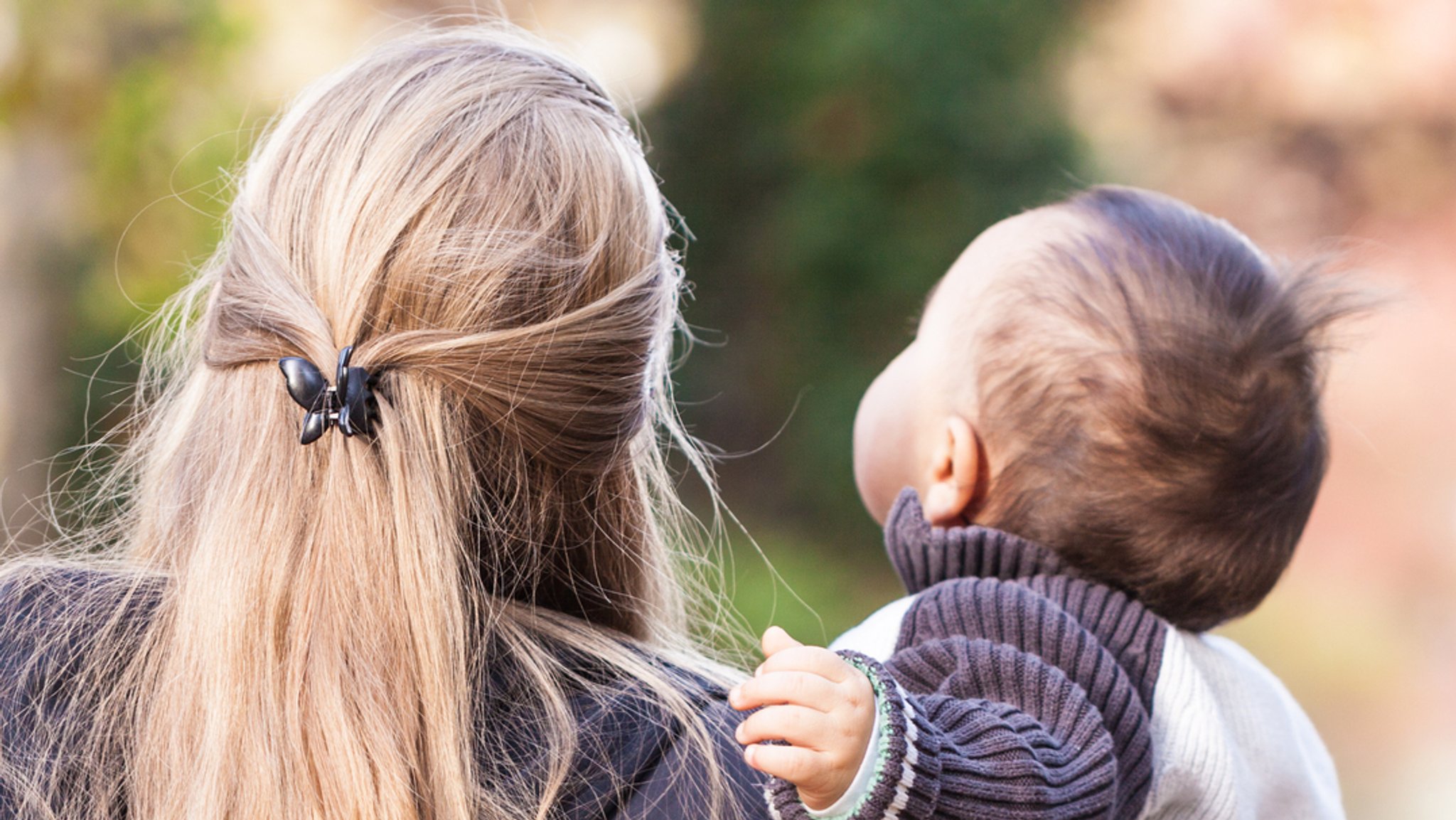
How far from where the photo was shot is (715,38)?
387 cm

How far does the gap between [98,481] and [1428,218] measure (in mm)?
4675

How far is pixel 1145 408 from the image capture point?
1.09m

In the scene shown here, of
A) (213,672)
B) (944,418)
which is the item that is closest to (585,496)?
(213,672)

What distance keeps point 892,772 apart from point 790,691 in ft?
0.26

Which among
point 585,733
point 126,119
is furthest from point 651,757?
point 126,119

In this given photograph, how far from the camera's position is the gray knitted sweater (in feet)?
2.41

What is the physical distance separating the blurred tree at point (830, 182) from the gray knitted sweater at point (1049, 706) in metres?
2.25

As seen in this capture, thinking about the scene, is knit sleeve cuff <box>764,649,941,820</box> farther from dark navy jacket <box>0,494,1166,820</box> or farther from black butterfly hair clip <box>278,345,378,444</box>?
black butterfly hair clip <box>278,345,378,444</box>

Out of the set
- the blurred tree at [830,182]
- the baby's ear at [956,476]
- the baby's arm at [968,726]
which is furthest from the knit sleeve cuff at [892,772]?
the blurred tree at [830,182]

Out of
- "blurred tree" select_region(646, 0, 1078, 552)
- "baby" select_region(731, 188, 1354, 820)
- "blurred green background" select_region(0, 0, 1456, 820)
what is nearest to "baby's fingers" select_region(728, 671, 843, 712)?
"baby" select_region(731, 188, 1354, 820)

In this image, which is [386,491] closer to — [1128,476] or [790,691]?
[790,691]

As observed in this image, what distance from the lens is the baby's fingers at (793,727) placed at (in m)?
0.66

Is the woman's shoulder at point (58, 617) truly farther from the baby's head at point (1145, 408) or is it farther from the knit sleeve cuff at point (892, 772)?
the baby's head at point (1145, 408)

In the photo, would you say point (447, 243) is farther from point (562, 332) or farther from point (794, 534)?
point (794, 534)
